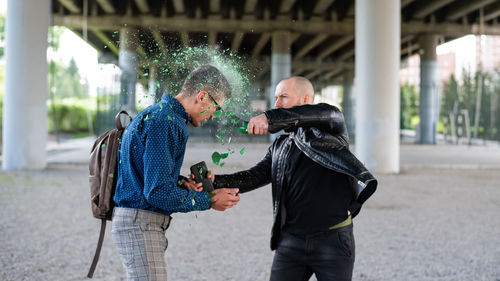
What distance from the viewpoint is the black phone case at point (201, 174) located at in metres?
2.60

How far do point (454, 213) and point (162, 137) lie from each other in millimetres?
8992

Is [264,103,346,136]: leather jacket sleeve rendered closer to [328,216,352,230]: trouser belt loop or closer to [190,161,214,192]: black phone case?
[190,161,214,192]: black phone case

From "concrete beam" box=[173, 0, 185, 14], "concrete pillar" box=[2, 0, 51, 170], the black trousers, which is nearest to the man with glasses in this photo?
the black trousers

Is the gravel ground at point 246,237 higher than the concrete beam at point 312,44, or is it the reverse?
the concrete beam at point 312,44

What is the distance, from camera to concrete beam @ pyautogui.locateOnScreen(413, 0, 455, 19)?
31913 mm

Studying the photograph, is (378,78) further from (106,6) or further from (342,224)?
(106,6)

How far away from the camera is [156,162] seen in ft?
7.97

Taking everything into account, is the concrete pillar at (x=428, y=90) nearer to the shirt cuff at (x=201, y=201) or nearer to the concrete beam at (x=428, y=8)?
the concrete beam at (x=428, y=8)

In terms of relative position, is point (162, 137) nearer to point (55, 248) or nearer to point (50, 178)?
point (55, 248)

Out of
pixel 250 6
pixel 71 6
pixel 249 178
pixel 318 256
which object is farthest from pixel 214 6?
pixel 318 256

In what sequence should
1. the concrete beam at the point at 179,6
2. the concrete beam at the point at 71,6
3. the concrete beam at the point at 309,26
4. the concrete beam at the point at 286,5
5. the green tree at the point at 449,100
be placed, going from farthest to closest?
the green tree at the point at 449,100 < the concrete beam at the point at 309,26 < the concrete beam at the point at 71,6 < the concrete beam at the point at 286,5 < the concrete beam at the point at 179,6

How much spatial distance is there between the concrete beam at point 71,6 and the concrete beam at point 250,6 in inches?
390

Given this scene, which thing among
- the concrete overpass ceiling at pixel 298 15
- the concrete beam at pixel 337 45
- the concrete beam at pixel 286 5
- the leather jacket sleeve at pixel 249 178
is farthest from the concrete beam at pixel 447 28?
the leather jacket sleeve at pixel 249 178

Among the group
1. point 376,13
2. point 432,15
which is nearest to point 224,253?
point 376,13
